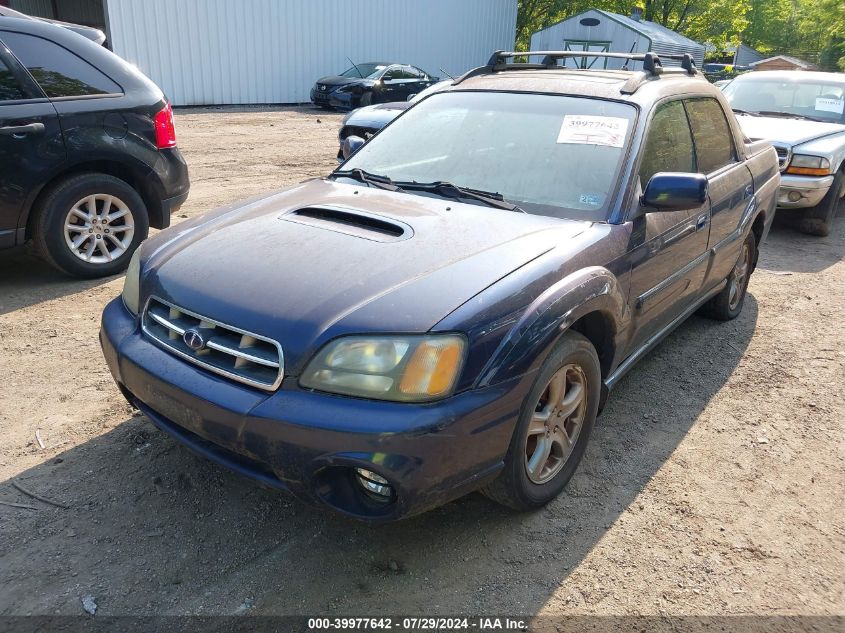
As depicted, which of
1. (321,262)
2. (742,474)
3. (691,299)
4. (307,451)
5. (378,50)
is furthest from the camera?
(378,50)

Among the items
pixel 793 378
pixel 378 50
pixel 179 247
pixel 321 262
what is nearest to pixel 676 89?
pixel 793 378

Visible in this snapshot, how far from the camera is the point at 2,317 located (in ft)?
14.4

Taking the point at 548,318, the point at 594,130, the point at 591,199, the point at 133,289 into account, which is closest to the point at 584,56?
the point at 594,130

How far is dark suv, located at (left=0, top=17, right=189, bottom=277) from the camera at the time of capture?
4.58m

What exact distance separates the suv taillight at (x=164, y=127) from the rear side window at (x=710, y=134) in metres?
3.77

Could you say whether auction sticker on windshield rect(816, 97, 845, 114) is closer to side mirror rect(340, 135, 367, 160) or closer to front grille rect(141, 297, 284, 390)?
side mirror rect(340, 135, 367, 160)

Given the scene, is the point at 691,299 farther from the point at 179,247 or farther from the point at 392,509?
the point at 179,247

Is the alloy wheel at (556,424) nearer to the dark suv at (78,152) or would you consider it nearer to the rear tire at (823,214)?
the dark suv at (78,152)

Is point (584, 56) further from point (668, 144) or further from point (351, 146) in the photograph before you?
point (351, 146)

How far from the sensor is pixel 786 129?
758cm

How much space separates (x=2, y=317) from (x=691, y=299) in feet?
14.1

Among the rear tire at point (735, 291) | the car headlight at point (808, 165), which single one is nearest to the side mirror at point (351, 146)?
the rear tire at point (735, 291)

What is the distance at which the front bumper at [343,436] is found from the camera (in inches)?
81.2

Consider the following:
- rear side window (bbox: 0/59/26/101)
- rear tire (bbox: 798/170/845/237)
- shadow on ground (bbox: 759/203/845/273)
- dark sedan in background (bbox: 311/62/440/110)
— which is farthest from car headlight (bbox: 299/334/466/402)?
dark sedan in background (bbox: 311/62/440/110)
